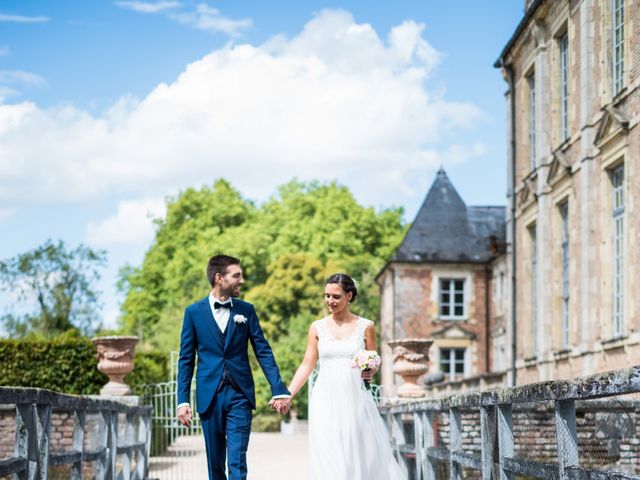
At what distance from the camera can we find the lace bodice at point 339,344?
28.1ft

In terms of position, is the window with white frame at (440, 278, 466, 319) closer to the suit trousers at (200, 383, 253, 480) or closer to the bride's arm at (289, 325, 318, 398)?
the bride's arm at (289, 325, 318, 398)

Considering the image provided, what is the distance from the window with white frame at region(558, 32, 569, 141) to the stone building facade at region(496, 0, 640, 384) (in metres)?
0.02

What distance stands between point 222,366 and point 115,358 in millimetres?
11331

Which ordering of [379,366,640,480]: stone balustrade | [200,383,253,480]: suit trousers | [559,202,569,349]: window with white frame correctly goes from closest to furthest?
[379,366,640,480]: stone balustrade < [200,383,253,480]: suit trousers < [559,202,569,349]: window with white frame

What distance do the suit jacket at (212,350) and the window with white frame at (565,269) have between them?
16.2m

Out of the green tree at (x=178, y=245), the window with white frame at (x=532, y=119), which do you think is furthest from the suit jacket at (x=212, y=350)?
the green tree at (x=178, y=245)

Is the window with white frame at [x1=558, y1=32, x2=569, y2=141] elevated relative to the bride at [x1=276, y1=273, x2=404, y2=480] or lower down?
elevated

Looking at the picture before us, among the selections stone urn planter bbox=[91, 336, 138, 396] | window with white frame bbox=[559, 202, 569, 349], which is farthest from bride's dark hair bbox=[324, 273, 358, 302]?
window with white frame bbox=[559, 202, 569, 349]

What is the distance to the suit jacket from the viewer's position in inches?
303

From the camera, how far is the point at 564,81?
77.9 ft

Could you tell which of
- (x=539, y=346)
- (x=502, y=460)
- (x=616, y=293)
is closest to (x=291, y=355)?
(x=539, y=346)

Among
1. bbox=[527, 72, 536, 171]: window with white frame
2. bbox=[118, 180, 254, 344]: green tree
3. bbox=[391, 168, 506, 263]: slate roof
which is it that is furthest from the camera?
bbox=[118, 180, 254, 344]: green tree

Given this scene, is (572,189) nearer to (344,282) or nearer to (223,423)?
(344,282)

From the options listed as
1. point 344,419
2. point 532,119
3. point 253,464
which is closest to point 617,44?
point 532,119
